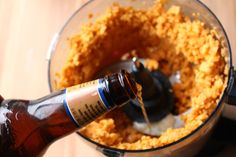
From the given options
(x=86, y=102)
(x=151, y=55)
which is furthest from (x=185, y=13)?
(x=86, y=102)

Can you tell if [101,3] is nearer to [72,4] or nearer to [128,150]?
[72,4]

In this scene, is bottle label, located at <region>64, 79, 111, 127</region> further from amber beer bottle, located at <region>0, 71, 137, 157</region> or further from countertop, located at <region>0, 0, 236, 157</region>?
countertop, located at <region>0, 0, 236, 157</region>

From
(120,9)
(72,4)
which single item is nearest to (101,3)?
(120,9)

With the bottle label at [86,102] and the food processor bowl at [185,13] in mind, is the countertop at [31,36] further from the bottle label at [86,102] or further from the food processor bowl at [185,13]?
the bottle label at [86,102]

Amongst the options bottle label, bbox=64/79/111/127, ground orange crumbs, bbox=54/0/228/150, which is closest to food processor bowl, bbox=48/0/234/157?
ground orange crumbs, bbox=54/0/228/150

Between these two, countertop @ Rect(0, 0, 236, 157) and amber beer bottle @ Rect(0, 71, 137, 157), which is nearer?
amber beer bottle @ Rect(0, 71, 137, 157)

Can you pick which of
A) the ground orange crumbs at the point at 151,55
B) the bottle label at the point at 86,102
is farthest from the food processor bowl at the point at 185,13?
the bottle label at the point at 86,102
